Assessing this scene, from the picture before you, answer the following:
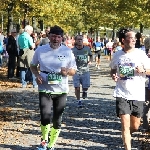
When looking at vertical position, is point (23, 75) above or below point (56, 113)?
below

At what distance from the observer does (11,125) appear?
981cm

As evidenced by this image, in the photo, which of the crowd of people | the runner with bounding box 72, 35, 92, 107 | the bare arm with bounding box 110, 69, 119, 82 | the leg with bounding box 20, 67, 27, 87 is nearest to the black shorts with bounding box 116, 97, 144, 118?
the crowd of people

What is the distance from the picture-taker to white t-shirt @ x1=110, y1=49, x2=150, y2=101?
269 inches

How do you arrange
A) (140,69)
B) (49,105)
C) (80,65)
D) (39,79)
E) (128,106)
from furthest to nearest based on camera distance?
(80,65)
(49,105)
(39,79)
(128,106)
(140,69)

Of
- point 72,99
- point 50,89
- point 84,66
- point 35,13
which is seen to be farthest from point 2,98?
point 35,13

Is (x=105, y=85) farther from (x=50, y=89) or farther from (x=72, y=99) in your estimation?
(x=50, y=89)

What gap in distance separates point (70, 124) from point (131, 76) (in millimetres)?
3489

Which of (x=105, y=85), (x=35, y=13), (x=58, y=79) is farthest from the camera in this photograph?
(x=35, y=13)

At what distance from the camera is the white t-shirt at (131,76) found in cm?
682

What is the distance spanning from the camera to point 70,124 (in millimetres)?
10039

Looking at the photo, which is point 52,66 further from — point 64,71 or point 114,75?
point 114,75

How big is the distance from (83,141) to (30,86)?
28.5ft

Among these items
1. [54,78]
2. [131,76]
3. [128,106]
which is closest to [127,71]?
[131,76]

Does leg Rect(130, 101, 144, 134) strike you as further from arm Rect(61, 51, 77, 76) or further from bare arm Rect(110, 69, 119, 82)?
arm Rect(61, 51, 77, 76)
